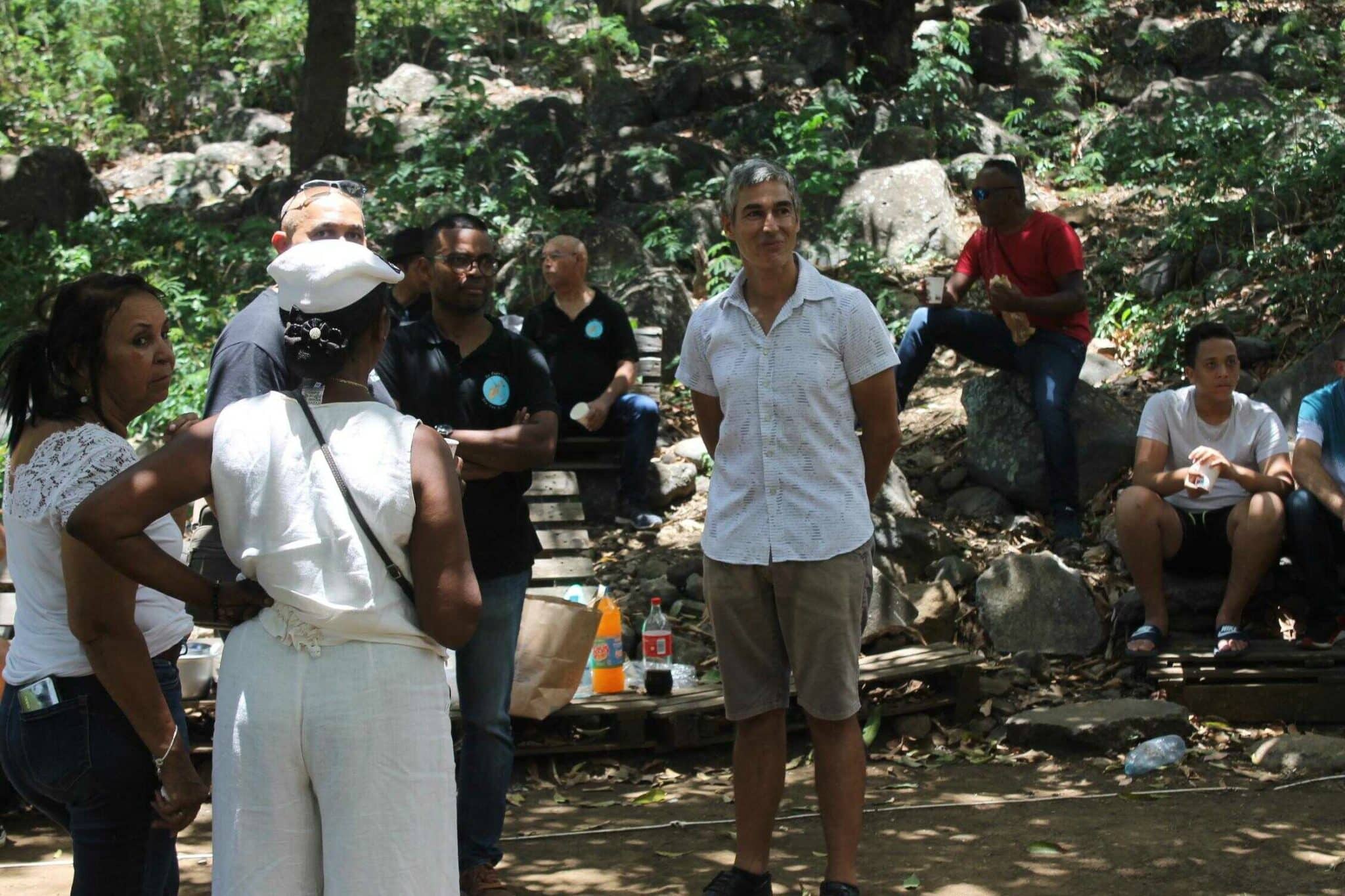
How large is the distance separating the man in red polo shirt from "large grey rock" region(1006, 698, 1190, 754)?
181 cm

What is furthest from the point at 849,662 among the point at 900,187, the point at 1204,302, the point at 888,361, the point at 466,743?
the point at 900,187

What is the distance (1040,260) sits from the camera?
765cm

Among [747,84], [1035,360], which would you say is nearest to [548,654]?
[1035,360]

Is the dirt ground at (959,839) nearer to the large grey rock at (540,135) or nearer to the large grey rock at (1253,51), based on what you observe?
the large grey rock at (540,135)

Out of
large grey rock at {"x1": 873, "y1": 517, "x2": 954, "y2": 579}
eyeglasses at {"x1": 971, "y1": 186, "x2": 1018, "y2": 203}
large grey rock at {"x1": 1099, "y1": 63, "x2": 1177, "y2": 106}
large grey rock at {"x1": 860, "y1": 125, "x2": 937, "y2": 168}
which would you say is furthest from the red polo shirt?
large grey rock at {"x1": 1099, "y1": 63, "x2": 1177, "y2": 106}

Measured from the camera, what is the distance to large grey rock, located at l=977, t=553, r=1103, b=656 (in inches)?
273

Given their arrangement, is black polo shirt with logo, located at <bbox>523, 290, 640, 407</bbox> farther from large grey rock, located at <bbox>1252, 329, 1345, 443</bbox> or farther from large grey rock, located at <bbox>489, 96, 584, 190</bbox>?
large grey rock, located at <bbox>489, 96, 584, 190</bbox>

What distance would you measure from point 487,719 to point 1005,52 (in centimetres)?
1300

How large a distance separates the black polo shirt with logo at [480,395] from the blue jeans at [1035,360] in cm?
378

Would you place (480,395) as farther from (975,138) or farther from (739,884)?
(975,138)

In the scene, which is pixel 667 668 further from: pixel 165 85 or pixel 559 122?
pixel 165 85

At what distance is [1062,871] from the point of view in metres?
4.39

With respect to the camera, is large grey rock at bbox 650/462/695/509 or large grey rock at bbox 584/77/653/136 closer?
large grey rock at bbox 650/462/695/509

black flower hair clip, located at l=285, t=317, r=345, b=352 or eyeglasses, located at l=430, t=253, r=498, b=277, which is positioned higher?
eyeglasses, located at l=430, t=253, r=498, b=277
